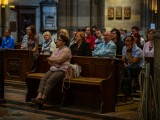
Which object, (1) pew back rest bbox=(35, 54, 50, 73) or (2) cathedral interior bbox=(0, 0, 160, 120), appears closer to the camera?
(2) cathedral interior bbox=(0, 0, 160, 120)

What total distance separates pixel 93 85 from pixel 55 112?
3.47 feet

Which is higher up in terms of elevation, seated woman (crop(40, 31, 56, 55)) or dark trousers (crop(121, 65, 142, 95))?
seated woman (crop(40, 31, 56, 55))

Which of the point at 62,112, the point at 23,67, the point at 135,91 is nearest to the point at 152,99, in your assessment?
the point at 62,112

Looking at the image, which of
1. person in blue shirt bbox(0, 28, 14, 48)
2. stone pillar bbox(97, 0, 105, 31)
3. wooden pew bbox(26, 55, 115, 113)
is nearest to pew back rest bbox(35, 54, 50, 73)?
wooden pew bbox(26, 55, 115, 113)

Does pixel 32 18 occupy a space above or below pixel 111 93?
above

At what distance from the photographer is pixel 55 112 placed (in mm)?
11117

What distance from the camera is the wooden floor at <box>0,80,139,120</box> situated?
411 inches

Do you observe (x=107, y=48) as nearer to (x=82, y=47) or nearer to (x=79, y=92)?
(x=82, y=47)

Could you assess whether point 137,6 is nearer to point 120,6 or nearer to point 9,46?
point 120,6

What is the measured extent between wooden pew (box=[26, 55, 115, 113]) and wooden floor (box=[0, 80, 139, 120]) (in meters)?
0.25


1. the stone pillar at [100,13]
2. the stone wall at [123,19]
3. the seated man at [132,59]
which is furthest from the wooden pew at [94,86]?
the stone wall at [123,19]

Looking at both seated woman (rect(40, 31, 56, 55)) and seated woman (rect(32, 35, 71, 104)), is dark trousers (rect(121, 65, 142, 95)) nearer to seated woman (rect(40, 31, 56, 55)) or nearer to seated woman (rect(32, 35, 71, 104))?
seated woman (rect(32, 35, 71, 104))

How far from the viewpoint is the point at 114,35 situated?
1409cm

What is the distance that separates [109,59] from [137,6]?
1645 cm
